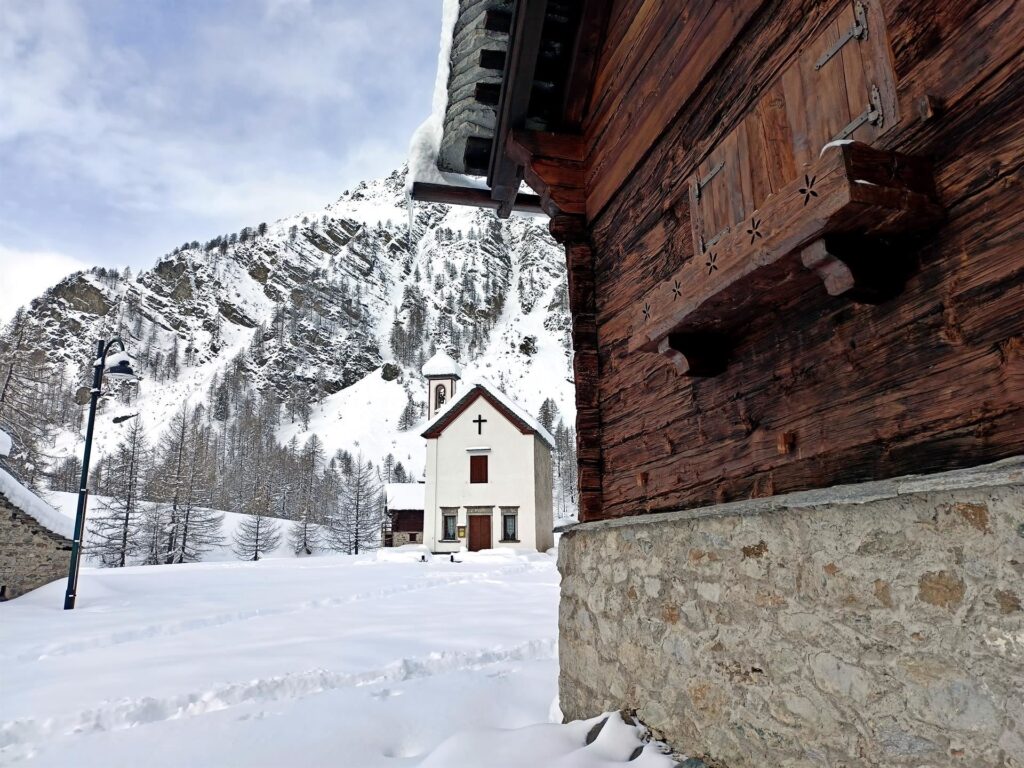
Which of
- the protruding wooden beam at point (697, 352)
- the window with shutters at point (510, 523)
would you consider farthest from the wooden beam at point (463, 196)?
the window with shutters at point (510, 523)

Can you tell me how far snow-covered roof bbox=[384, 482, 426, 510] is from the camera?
43.7 meters

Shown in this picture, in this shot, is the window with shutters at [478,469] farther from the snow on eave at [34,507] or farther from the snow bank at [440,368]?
the snow on eave at [34,507]

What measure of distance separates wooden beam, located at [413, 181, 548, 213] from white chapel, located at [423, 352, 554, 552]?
2337cm

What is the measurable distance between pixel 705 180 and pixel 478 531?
26758mm

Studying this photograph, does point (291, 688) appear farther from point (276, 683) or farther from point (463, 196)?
point (463, 196)

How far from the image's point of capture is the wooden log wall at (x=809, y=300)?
180cm

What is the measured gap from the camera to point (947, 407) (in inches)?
75.2

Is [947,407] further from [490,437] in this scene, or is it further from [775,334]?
[490,437]

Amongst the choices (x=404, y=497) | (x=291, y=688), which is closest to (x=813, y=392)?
(x=291, y=688)

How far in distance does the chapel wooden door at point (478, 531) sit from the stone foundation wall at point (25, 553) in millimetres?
17062

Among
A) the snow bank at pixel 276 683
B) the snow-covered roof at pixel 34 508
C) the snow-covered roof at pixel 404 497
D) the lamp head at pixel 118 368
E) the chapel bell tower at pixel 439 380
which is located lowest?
the snow bank at pixel 276 683

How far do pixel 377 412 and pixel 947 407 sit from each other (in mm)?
118210

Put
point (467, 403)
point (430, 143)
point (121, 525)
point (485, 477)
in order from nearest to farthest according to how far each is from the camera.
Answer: point (430, 143) → point (485, 477) → point (467, 403) → point (121, 525)

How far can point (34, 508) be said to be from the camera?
1348 cm
